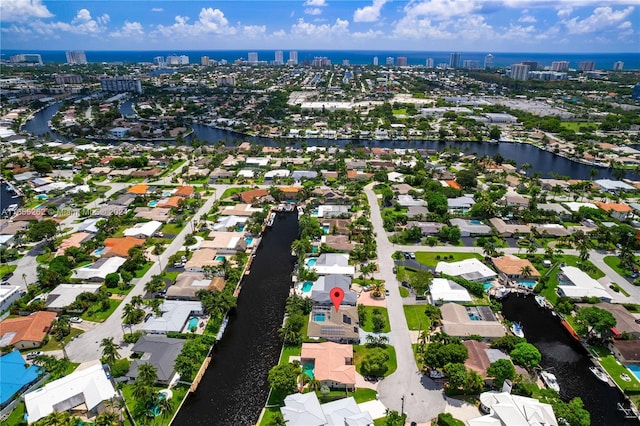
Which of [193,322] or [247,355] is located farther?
[193,322]

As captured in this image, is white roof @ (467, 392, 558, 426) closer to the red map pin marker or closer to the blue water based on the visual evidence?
the red map pin marker

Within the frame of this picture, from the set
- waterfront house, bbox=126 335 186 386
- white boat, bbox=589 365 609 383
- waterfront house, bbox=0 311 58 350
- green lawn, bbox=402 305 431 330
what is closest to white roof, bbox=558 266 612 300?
white boat, bbox=589 365 609 383

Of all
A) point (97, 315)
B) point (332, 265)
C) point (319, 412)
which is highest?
point (332, 265)

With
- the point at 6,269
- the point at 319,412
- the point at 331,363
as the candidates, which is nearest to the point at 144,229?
the point at 6,269

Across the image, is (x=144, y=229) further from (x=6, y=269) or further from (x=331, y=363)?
(x=331, y=363)

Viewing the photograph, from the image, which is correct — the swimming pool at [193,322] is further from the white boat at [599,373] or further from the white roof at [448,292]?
the white boat at [599,373]

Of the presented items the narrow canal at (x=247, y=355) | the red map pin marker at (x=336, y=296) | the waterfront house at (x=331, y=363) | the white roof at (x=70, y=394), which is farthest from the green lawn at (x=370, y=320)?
Result: the white roof at (x=70, y=394)
